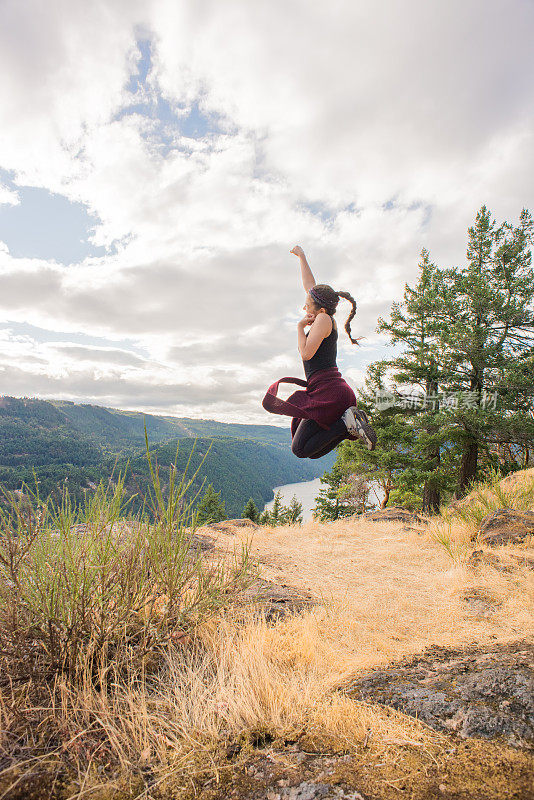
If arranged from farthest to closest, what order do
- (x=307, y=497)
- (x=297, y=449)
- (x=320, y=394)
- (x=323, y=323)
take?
1. (x=307, y=497)
2. (x=297, y=449)
3. (x=320, y=394)
4. (x=323, y=323)

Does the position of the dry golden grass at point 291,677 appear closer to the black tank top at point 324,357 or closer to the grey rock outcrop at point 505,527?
the grey rock outcrop at point 505,527

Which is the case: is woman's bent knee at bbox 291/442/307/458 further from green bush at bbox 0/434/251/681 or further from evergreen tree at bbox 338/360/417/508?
evergreen tree at bbox 338/360/417/508

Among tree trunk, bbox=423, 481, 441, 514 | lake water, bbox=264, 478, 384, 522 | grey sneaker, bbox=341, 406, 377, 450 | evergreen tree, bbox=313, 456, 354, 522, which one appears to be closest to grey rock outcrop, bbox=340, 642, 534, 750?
Answer: grey sneaker, bbox=341, 406, 377, 450

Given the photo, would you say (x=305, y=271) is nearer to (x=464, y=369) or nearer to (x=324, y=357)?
(x=324, y=357)

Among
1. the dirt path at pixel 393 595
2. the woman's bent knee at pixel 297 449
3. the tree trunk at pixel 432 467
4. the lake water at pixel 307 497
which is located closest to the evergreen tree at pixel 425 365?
the tree trunk at pixel 432 467

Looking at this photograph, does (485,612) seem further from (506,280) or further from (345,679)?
(506,280)

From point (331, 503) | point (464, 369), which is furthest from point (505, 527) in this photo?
point (331, 503)

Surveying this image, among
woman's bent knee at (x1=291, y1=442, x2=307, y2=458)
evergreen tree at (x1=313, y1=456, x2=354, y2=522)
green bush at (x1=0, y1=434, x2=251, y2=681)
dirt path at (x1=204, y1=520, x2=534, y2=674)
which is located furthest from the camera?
evergreen tree at (x1=313, y1=456, x2=354, y2=522)

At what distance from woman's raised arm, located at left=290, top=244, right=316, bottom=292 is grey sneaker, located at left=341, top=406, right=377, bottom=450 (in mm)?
1113

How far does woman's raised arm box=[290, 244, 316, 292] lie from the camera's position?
314cm

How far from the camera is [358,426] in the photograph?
278 centimetres

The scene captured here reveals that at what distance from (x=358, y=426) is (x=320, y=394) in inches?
15.6

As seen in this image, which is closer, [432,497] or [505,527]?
[505,527]

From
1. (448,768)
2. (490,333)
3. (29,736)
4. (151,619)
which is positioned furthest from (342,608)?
(490,333)
